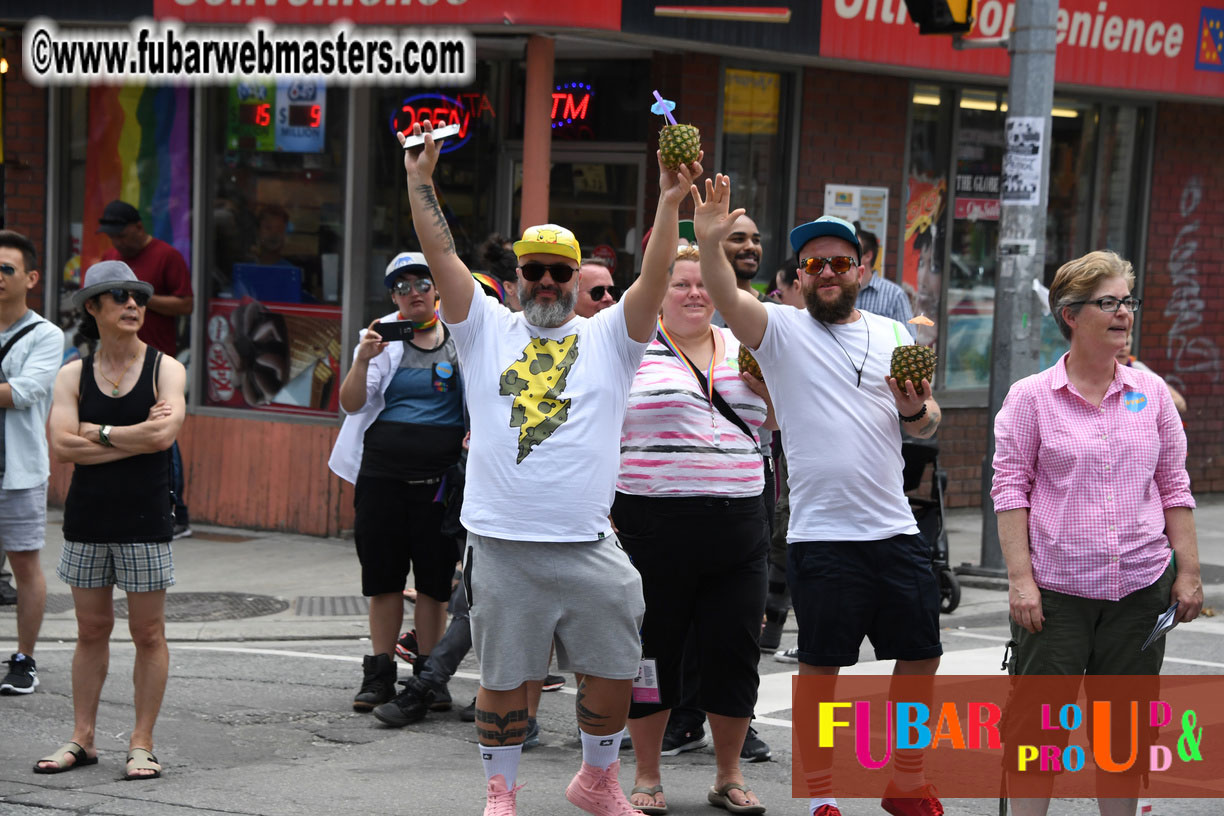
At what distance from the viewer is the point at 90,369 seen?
20.5 feet

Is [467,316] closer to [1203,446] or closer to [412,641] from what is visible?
[412,641]

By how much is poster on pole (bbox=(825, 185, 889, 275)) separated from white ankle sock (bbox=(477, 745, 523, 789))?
7.67 meters

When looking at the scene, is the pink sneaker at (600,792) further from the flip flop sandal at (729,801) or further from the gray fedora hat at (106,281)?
the gray fedora hat at (106,281)

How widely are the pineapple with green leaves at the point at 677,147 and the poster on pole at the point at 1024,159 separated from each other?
5320 mm

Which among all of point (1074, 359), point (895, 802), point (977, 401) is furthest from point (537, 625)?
point (977, 401)

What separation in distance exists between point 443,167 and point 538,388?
24.2 ft

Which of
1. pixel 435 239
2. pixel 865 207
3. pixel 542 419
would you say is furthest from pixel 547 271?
pixel 865 207

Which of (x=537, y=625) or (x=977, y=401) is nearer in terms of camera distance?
(x=537, y=625)

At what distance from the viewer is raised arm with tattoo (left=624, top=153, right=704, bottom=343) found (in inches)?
200

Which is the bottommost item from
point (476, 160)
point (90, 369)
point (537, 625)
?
point (537, 625)

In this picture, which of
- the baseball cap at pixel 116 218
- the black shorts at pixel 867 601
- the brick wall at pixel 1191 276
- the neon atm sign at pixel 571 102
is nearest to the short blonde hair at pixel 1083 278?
the black shorts at pixel 867 601

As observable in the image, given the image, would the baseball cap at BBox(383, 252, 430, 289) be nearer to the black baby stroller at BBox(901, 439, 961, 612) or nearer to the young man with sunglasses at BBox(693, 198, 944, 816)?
the young man with sunglasses at BBox(693, 198, 944, 816)

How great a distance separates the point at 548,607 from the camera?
508cm

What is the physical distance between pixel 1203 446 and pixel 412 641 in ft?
31.8
